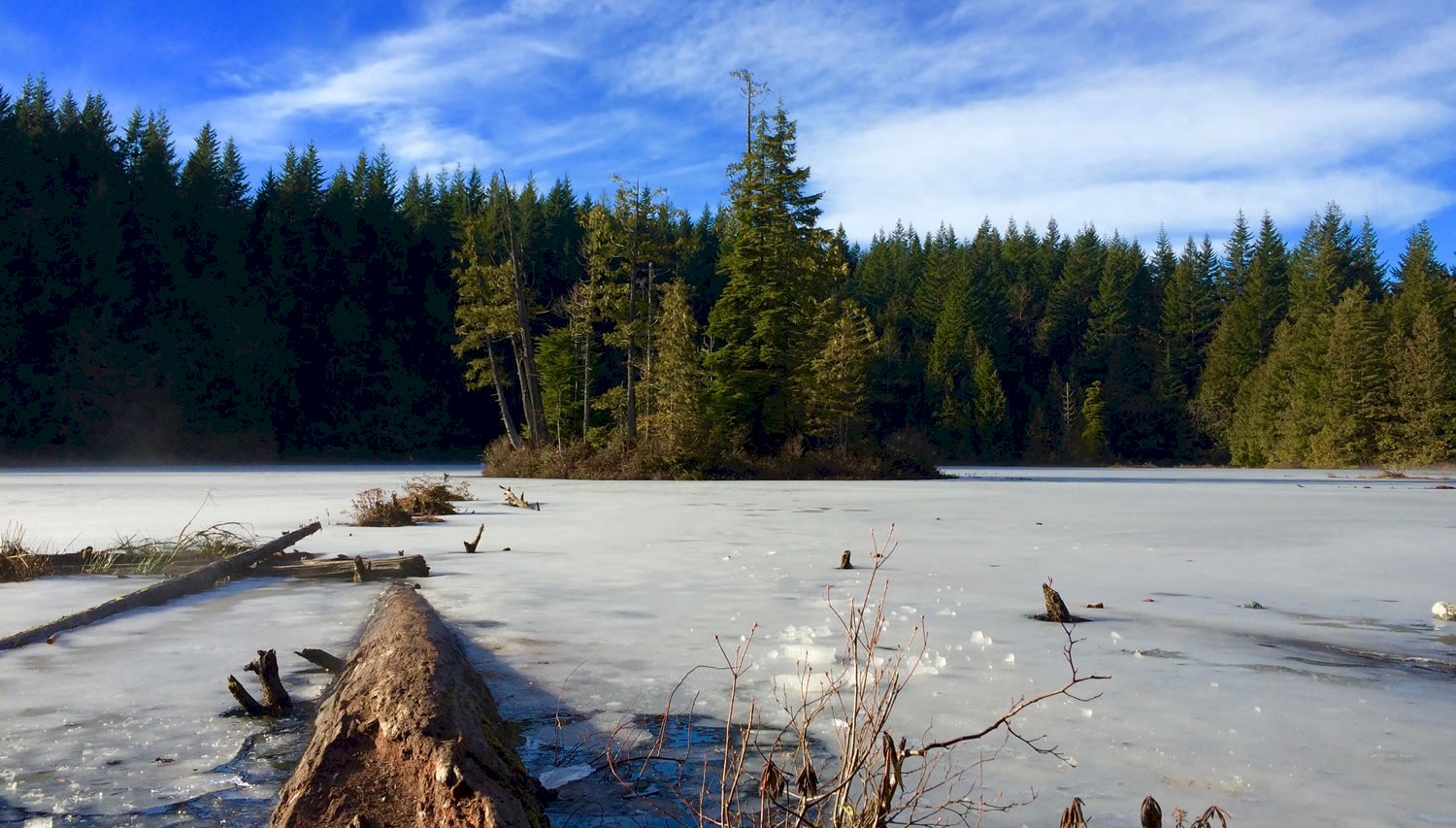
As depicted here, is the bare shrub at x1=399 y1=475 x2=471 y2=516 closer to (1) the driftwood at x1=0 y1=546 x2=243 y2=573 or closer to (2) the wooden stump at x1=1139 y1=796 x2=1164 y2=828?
(1) the driftwood at x1=0 y1=546 x2=243 y2=573

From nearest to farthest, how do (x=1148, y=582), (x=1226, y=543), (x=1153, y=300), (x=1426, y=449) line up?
1. (x=1148, y=582)
2. (x=1226, y=543)
3. (x=1426, y=449)
4. (x=1153, y=300)

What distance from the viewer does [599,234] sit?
32.6 metres

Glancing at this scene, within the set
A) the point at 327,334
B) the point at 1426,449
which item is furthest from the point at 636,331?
the point at 1426,449

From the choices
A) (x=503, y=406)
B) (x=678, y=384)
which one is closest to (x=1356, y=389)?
(x=678, y=384)

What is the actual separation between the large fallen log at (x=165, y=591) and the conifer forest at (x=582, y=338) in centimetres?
2152

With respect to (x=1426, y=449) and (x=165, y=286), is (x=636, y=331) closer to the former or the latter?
(x=165, y=286)

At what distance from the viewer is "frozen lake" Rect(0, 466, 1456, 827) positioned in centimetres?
318

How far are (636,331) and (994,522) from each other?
20.7 meters

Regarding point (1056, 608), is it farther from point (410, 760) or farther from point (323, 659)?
point (410, 760)

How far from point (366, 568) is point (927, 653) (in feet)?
15.9

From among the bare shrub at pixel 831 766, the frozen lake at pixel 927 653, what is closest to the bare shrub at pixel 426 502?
the frozen lake at pixel 927 653

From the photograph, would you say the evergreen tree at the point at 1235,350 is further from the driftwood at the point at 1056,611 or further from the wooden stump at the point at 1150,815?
the wooden stump at the point at 1150,815

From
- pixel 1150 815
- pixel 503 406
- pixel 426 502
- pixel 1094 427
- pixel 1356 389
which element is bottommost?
pixel 426 502

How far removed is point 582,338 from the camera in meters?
41.2
